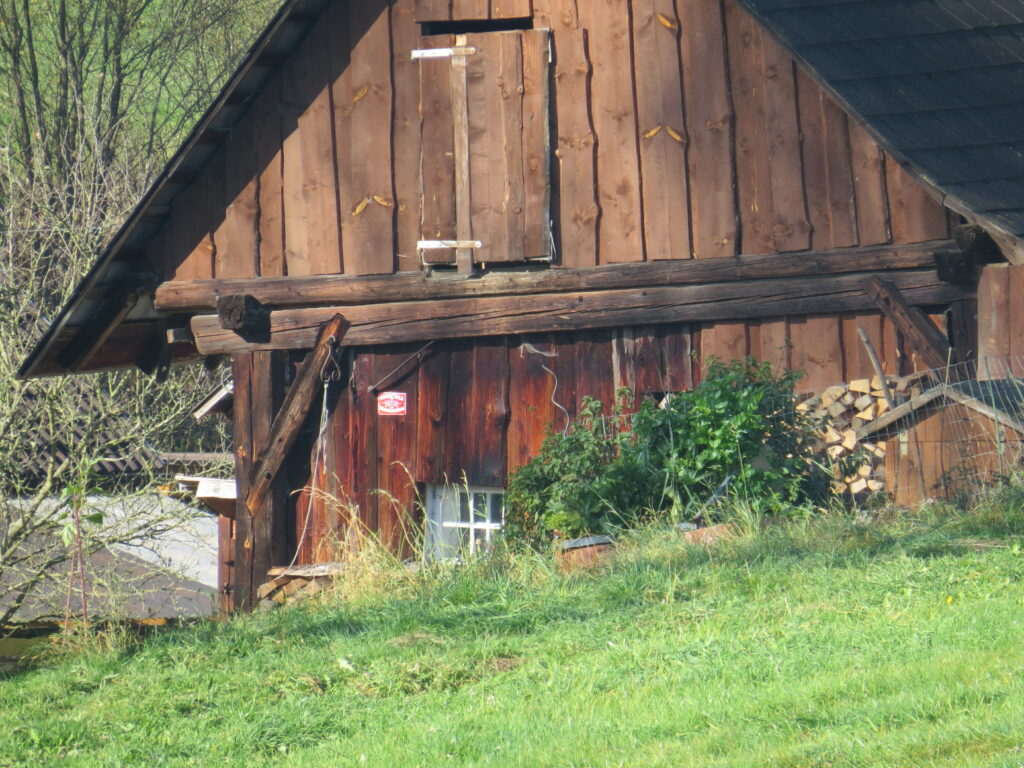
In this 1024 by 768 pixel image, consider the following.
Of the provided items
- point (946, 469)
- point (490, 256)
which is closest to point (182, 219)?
point (490, 256)

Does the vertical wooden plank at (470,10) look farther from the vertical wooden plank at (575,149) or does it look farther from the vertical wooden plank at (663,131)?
the vertical wooden plank at (663,131)

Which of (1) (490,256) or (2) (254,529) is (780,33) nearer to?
(1) (490,256)

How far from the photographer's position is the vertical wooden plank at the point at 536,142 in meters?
10.0

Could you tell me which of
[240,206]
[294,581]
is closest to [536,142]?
[240,206]

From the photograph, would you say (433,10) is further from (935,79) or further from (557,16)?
(935,79)

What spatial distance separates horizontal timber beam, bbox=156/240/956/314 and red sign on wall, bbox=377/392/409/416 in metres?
0.80

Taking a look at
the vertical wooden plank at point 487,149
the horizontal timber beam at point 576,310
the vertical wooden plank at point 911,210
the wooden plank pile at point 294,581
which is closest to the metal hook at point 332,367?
the horizontal timber beam at point 576,310

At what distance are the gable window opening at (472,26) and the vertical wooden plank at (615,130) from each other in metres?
0.63

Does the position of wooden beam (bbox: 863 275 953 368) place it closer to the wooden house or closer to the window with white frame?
the wooden house

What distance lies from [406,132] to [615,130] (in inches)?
69.4

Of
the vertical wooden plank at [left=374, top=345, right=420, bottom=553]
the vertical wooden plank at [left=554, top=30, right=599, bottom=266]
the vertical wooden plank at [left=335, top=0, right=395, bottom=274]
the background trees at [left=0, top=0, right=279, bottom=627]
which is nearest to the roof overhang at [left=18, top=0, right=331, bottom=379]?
the vertical wooden plank at [left=335, top=0, right=395, bottom=274]

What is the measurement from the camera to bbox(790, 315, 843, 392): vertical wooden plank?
964cm

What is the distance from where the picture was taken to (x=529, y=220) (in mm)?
10039

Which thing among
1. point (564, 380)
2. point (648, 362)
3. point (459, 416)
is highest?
point (648, 362)
